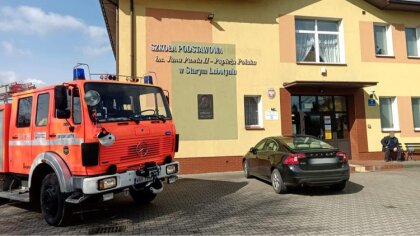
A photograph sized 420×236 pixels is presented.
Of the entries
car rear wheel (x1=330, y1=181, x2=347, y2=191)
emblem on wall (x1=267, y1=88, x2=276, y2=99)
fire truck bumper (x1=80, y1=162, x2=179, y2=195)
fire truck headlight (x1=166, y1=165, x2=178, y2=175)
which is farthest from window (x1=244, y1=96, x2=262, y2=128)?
fire truck bumper (x1=80, y1=162, x2=179, y2=195)

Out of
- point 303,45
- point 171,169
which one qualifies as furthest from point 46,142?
point 303,45

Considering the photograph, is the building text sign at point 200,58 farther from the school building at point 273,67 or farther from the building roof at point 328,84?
the building roof at point 328,84

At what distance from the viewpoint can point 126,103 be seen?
25.2ft

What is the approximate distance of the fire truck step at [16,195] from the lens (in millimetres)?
7871

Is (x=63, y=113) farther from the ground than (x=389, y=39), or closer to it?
closer to it

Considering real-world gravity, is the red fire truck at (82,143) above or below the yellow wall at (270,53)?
below

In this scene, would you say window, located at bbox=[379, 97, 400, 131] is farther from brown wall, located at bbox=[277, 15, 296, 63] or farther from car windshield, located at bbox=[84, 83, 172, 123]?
car windshield, located at bbox=[84, 83, 172, 123]

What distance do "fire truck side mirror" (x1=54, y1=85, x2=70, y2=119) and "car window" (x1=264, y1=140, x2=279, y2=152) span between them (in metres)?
5.64

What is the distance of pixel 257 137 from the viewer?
15789 millimetres

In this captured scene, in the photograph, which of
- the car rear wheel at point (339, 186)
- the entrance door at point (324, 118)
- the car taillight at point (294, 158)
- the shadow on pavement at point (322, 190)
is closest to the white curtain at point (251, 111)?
the entrance door at point (324, 118)

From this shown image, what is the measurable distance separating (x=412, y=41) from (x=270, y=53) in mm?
7411

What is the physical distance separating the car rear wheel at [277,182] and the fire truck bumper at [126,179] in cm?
306

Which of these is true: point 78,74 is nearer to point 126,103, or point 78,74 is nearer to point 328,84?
point 126,103

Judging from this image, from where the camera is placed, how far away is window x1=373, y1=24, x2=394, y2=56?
59.4 feet
